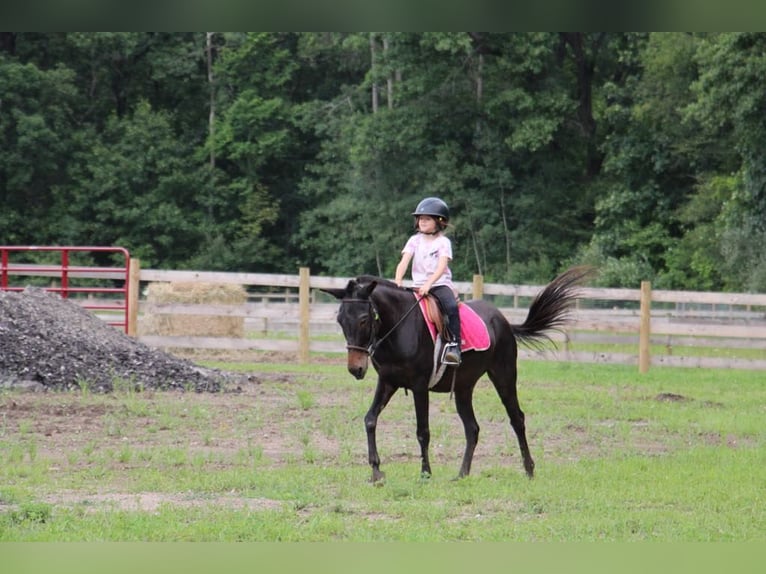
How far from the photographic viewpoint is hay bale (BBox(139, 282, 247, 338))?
20422 mm

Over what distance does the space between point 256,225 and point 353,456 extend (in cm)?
3798

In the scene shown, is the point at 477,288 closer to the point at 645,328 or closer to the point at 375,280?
the point at 645,328

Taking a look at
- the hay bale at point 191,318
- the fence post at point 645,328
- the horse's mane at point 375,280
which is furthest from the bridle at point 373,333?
the hay bale at point 191,318

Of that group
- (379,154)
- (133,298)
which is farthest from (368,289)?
(379,154)

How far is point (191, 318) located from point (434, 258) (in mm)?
13252

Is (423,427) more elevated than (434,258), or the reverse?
(434,258)

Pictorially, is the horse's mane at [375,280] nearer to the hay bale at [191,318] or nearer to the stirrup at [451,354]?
the stirrup at [451,354]

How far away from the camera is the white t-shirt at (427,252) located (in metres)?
7.89

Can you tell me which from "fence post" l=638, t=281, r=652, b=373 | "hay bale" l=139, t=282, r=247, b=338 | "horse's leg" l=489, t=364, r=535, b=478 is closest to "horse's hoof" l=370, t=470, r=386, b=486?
"horse's leg" l=489, t=364, r=535, b=478

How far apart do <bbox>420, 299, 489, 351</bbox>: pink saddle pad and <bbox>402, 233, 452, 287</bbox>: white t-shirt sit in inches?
8.4

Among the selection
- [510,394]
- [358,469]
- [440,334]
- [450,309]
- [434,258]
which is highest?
[434,258]

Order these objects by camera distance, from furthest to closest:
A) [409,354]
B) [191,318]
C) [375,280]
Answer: [191,318] → [409,354] → [375,280]

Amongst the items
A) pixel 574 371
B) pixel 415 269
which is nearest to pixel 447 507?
pixel 415 269

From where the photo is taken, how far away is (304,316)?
1834 centimetres
